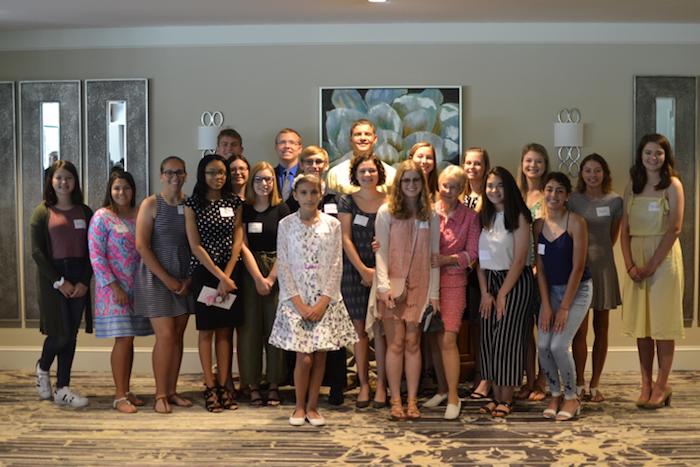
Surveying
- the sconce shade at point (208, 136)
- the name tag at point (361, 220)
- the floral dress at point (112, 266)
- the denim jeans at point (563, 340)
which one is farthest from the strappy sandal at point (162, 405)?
the denim jeans at point (563, 340)

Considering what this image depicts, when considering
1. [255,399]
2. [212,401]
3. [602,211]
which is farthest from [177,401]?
[602,211]

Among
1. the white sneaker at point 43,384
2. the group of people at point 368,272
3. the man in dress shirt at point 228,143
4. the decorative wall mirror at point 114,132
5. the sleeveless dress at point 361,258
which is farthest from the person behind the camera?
the decorative wall mirror at point 114,132

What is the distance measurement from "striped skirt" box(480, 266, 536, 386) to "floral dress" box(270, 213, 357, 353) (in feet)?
2.87

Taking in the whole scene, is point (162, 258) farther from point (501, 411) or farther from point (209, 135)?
point (501, 411)

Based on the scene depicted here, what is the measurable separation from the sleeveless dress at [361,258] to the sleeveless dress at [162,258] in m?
0.99

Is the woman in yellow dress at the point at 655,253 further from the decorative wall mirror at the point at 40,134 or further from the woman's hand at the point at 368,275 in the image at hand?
the decorative wall mirror at the point at 40,134

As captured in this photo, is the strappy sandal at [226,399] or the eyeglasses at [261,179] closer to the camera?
the eyeglasses at [261,179]

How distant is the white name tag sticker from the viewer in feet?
17.0

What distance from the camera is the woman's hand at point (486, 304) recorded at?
4934 mm

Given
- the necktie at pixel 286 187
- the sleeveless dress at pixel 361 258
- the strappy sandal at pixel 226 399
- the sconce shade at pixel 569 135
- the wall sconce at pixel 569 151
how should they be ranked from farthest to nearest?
the wall sconce at pixel 569 151, the sconce shade at pixel 569 135, the necktie at pixel 286 187, the strappy sandal at pixel 226 399, the sleeveless dress at pixel 361 258

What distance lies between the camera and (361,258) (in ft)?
16.7

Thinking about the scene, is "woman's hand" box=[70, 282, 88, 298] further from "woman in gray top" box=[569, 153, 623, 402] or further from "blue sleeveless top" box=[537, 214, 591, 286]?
"woman in gray top" box=[569, 153, 623, 402]

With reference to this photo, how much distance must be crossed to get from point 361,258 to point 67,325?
191 cm

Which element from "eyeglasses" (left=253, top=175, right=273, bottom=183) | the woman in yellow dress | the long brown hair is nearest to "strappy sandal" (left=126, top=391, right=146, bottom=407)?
"eyeglasses" (left=253, top=175, right=273, bottom=183)
